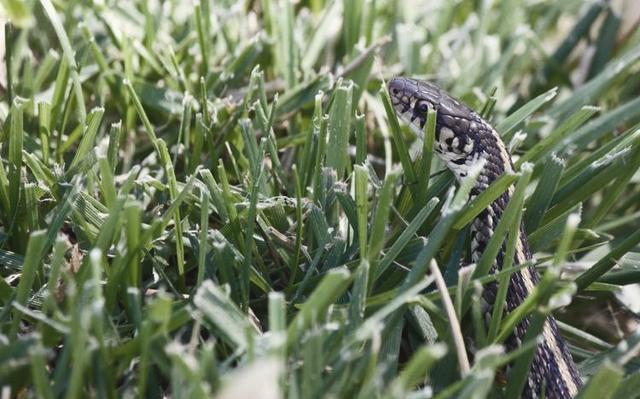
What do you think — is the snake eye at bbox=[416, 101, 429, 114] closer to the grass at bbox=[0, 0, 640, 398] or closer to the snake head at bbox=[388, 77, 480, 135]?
the snake head at bbox=[388, 77, 480, 135]

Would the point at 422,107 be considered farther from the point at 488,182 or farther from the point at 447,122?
the point at 488,182

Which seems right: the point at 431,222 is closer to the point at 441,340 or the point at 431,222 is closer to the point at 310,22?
the point at 441,340

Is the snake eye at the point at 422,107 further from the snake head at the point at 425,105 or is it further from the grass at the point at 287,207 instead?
the grass at the point at 287,207

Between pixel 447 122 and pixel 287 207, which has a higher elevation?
pixel 447 122

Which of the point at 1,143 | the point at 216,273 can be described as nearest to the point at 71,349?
the point at 216,273

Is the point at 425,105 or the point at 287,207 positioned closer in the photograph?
the point at 287,207

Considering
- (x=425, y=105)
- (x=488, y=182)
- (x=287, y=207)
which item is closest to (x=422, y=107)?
(x=425, y=105)

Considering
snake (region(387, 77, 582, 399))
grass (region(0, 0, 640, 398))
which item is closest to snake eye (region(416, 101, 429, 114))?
snake (region(387, 77, 582, 399))

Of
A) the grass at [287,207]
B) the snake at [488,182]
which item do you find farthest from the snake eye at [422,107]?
the grass at [287,207]
